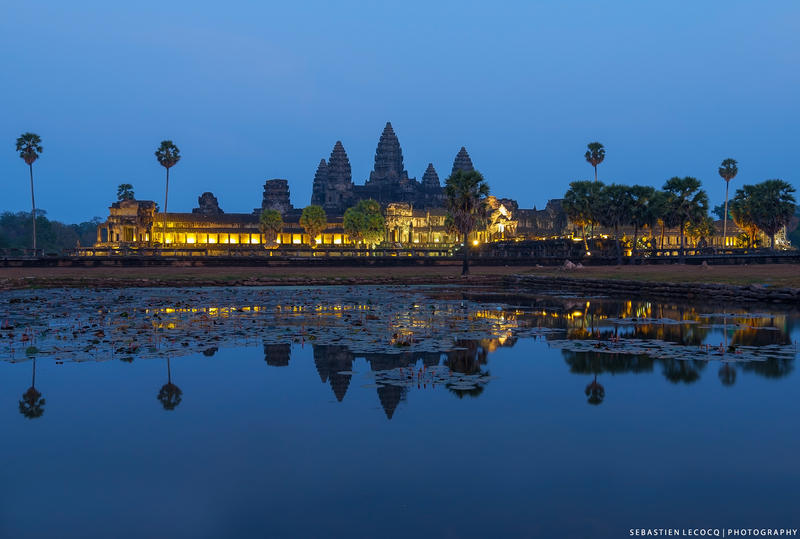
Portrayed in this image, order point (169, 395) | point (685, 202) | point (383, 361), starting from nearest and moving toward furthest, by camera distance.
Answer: point (169, 395) < point (383, 361) < point (685, 202)

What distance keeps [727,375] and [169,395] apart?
33.2 ft

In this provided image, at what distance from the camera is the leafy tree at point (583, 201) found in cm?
9631

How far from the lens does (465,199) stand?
178ft

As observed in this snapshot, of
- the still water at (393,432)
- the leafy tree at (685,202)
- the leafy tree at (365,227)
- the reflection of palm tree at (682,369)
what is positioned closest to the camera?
the still water at (393,432)

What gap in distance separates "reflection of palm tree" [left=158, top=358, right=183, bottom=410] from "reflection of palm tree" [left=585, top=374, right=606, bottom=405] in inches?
262

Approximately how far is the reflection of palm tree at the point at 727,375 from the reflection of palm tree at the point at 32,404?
1139cm

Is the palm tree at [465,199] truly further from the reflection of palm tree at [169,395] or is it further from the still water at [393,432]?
the reflection of palm tree at [169,395]

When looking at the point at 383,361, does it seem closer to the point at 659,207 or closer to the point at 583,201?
the point at 659,207

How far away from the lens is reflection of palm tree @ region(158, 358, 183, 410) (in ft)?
36.4

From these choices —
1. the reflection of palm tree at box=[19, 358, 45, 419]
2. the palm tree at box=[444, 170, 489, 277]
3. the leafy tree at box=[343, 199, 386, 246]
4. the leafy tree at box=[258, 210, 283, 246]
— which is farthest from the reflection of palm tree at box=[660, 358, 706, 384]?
the leafy tree at box=[258, 210, 283, 246]

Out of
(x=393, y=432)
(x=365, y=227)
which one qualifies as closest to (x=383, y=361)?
(x=393, y=432)

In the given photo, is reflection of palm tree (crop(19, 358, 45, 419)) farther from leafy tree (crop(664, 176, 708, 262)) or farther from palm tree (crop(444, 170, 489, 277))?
leafy tree (crop(664, 176, 708, 262))

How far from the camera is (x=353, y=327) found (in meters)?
20.3

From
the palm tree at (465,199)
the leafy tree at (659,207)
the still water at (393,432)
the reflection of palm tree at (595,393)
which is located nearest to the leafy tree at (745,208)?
the leafy tree at (659,207)
